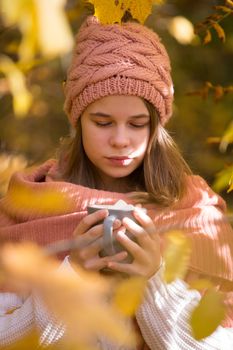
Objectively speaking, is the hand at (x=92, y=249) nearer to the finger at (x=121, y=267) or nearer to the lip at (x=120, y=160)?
the finger at (x=121, y=267)

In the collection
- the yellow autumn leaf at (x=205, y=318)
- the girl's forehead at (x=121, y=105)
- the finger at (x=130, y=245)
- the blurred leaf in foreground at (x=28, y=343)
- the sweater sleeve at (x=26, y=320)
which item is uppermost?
the yellow autumn leaf at (x=205, y=318)

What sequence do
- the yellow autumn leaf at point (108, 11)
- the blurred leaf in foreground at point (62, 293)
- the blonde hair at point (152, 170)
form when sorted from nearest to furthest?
the blurred leaf in foreground at point (62, 293) < the yellow autumn leaf at point (108, 11) < the blonde hair at point (152, 170)

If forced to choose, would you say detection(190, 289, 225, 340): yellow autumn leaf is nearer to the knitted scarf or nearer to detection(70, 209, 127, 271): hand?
detection(70, 209, 127, 271): hand

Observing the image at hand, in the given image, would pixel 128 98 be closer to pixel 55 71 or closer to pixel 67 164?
pixel 67 164

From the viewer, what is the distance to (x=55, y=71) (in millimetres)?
3871

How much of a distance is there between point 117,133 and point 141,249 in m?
0.32

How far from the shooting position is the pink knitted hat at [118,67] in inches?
70.6

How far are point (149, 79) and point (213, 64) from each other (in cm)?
203

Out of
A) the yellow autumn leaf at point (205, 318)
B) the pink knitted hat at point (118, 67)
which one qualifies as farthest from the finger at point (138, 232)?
the yellow autumn leaf at point (205, 318)

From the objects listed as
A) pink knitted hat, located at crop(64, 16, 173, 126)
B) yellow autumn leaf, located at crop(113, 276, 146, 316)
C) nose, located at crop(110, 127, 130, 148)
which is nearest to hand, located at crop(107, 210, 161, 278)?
nose, located at crop(110, 127, 130, 148)

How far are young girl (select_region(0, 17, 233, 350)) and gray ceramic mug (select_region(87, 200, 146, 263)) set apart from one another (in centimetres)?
10

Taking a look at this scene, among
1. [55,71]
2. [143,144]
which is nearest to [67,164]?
[143,144]

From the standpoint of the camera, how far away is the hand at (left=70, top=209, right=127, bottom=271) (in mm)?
1516

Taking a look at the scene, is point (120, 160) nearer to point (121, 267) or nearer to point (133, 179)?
point (133, 179)
